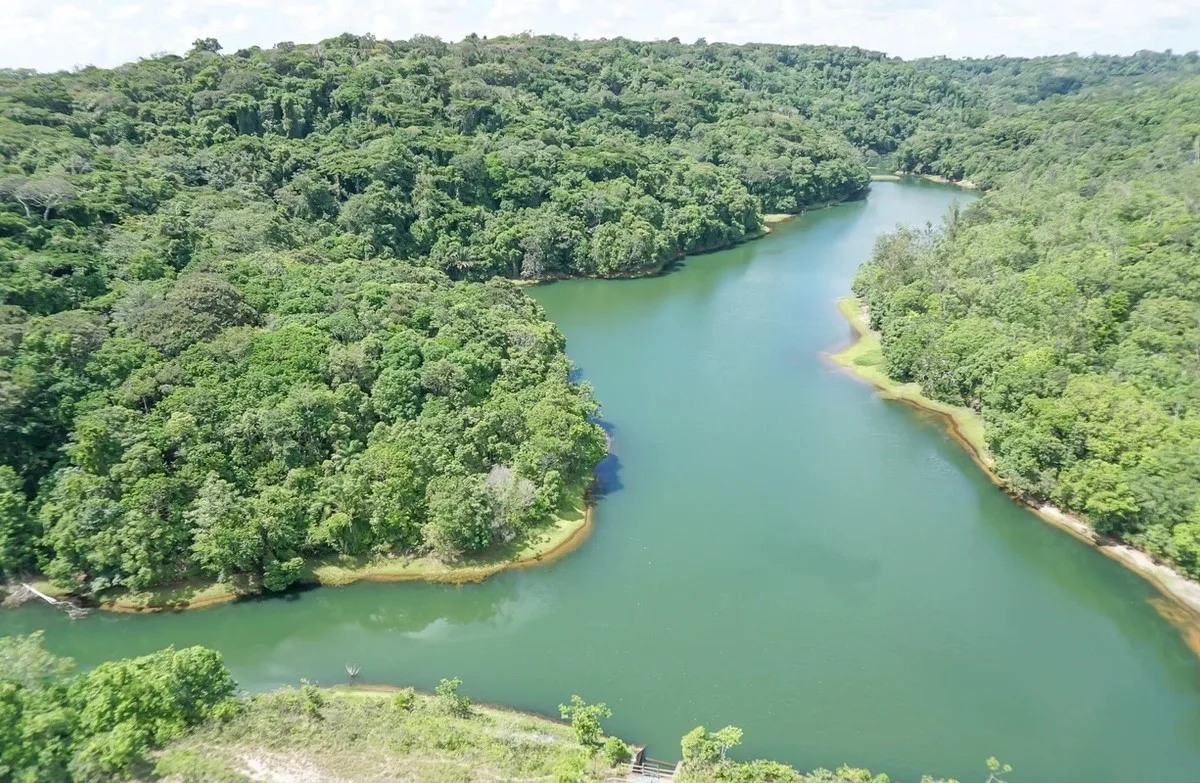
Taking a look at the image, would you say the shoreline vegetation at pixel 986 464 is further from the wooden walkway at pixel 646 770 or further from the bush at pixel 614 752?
the bush at pixel 614 752

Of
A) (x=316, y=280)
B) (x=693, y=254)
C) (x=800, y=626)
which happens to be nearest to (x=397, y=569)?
(x=800, y=626)

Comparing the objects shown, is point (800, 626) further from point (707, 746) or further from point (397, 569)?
point (397, 569)

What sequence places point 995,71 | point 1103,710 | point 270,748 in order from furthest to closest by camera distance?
point 995,71 < point 1103,710 < point 270,748

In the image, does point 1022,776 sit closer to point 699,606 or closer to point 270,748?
point 699,606

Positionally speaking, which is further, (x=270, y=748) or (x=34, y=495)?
(x=34, y=495)

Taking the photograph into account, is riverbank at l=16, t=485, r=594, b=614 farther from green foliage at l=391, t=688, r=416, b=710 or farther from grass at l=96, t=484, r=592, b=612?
green foliage at l=391, t=688, r=416, b=710

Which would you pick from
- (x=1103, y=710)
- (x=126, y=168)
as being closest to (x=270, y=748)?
(x=1103, y=710)

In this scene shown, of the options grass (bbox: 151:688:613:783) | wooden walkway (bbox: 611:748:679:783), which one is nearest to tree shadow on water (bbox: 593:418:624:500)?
wooden walkway (bbox: 611:748:679:783)
